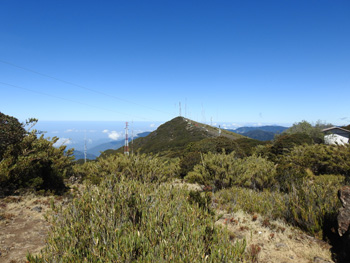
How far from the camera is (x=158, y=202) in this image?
392 cm

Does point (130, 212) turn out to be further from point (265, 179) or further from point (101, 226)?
point (265, 179)

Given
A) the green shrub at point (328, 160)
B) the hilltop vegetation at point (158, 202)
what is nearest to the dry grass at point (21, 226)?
the hilltop vegetation at point (158, 202)

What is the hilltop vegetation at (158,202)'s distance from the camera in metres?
2.65

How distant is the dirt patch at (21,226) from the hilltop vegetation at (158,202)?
63cm

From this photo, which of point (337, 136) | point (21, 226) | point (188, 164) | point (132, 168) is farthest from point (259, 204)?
point (337, 136)

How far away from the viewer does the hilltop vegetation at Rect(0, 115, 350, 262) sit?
265 cm

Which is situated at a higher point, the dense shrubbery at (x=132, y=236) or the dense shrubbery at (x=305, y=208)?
the dense shrubbery at (x=132, y=236)

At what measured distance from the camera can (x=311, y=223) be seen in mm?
5305

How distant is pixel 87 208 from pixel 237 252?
2763mm

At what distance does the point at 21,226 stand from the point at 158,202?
4.82m

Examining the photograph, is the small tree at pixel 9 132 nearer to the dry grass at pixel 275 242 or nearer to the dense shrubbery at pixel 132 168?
the dense shrubbery at pixel 132 168

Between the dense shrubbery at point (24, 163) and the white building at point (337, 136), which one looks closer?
the dense shrubbery at point (24, 163)

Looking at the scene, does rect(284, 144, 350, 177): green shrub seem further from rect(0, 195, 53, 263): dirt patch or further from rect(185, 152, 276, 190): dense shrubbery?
rect(0, 195, 53, 263): dirt patch

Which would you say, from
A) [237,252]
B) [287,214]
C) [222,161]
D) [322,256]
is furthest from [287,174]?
[237,252]
